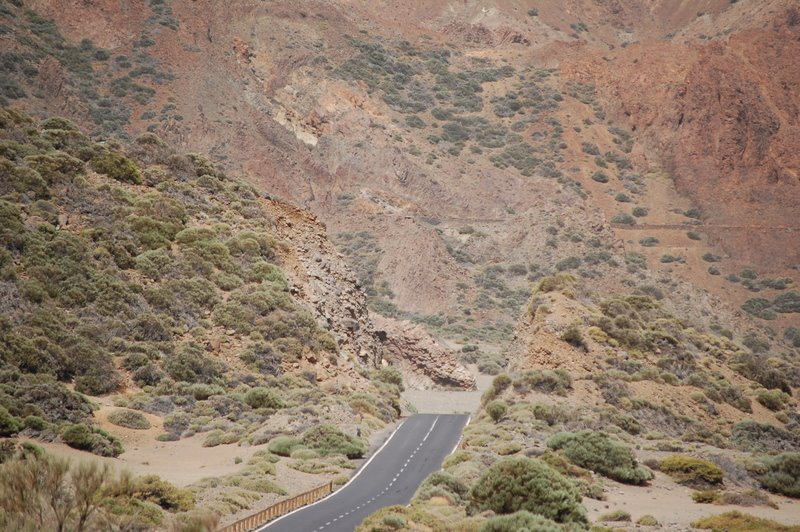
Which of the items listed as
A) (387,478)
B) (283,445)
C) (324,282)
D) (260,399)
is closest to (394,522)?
(387,478)

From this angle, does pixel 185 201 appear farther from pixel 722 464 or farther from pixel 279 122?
pixel 279 122

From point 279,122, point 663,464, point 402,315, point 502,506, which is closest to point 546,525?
point 502,506

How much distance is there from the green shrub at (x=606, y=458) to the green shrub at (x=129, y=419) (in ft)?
43.1

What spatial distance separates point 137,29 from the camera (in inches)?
4008

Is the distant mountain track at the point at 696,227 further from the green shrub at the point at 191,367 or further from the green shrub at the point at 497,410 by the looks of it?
the green shrub at the point at 191,367

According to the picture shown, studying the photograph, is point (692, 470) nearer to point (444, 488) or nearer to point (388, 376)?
point (444, 488)

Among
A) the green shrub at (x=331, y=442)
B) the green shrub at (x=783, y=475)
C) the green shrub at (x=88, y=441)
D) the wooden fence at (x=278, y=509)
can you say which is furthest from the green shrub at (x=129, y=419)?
the green shrub at (x=783, y=475)

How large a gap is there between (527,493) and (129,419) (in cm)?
1501

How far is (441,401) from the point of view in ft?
162

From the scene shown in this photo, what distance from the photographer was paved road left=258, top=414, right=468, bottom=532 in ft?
66.6

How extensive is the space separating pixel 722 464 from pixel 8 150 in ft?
108

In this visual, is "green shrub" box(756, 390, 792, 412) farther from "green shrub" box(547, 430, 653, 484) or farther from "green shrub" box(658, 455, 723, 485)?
"green shrub" box(547, 430, 653, 484)

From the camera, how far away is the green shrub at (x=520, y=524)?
54.2 feet

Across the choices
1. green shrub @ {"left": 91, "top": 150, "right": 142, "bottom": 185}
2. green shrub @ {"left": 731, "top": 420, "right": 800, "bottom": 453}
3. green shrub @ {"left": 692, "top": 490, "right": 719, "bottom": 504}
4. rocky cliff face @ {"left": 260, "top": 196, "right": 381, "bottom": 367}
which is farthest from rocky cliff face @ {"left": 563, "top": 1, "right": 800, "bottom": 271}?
green shrub @ {"left": 692, "top": 490, "right": 719, "bottom": 504}
